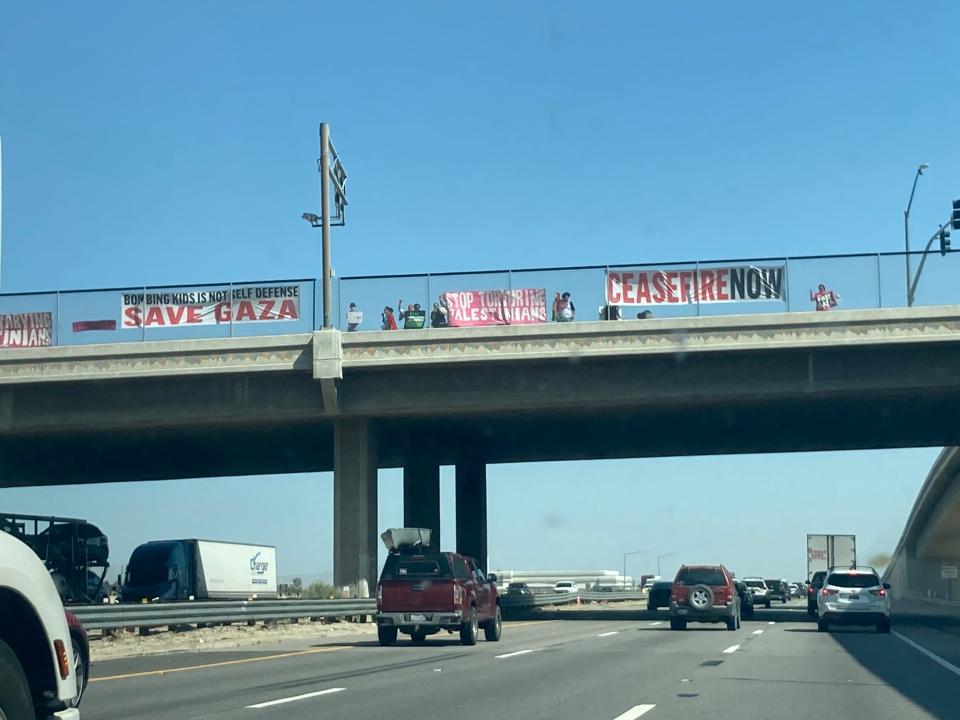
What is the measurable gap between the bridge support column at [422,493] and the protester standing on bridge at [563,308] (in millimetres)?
14804

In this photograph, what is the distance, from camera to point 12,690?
17.4 ft

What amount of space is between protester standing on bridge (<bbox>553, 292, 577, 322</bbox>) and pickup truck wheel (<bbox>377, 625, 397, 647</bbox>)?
12.7 m

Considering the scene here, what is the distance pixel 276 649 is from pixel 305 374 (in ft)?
43.2

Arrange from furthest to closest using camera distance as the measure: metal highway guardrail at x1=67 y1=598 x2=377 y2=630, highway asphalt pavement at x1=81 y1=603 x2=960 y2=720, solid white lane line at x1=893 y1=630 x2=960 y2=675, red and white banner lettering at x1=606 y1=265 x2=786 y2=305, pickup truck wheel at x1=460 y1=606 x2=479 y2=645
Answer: red and white banner lettering at x1=606 y1=265 x2=786 y2=305
pickup truck wheel at x1=460 y1=606 x2=479 y2=645
metal highway guardrail at x1=67 y1=598 x2=377 y2=630
solid white lane line at x1=893 y1=630 x2=960 y2=675
highway asphalt pavement at x1=81 y1=603 x2=960 y2=720

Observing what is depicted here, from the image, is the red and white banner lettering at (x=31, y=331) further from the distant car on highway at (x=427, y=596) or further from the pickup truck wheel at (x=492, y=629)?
the pickup truck wheel at (x=492, y=629)

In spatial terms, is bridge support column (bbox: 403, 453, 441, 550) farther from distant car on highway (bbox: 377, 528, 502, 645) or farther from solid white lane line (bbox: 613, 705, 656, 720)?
solid white lane line (bbox: 613, 705, 656, 720)

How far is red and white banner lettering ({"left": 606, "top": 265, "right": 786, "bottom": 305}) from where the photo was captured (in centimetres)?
3428

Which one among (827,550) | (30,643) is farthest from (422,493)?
(30,643)

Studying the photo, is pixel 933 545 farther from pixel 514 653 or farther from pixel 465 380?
pixel 514 653

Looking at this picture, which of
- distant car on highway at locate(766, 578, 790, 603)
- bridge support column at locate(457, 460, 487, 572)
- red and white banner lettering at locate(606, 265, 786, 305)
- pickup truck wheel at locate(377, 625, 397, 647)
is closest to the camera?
pickup truck wheel at locate(377, 625, 397, 647)

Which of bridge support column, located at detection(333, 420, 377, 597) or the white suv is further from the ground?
bridge support column, located at detection(333, 420, 377, 597)

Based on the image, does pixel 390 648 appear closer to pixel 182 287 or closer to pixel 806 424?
pixel 182 287

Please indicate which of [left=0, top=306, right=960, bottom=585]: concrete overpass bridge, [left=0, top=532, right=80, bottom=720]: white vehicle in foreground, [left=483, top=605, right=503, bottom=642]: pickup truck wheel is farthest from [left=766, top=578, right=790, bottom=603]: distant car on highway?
[left=0, top=532, right=80, bottom=720]: white vehicle in foreground

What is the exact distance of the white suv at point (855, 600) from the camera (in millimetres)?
31562
